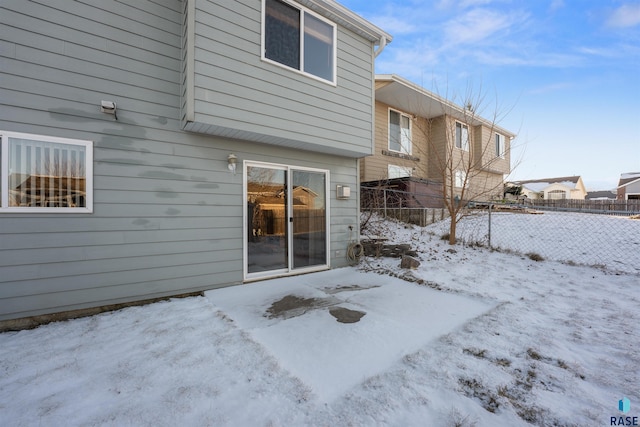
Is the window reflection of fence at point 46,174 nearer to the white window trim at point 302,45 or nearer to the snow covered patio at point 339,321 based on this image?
the snow covered patio at point 339,321

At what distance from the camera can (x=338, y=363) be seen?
213 cm

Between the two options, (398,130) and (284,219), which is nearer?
(284,219)

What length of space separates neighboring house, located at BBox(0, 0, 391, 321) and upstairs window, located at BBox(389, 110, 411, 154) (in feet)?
18.7

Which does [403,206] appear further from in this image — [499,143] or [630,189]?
[630,189]

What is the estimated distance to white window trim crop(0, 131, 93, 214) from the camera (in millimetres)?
2842

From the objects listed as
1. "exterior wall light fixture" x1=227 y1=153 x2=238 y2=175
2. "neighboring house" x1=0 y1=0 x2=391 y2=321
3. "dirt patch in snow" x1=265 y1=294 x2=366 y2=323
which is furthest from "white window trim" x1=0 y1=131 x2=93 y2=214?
"dirt patch in snow" x1=265 y1=294 x2=366 y2=323

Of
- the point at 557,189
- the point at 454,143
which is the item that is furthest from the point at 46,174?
the point at 557,189

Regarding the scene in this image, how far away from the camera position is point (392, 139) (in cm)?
1050

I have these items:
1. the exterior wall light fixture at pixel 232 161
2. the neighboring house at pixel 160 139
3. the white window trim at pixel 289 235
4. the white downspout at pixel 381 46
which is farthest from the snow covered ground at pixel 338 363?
the white downspout at pixel 381 46

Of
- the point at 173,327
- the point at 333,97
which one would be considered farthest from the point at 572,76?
the point at 173,327

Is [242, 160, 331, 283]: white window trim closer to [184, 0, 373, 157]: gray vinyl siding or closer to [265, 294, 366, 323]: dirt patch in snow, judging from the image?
[184, 0, 373, 157]: gray vinyl siding

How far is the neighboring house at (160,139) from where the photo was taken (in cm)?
296

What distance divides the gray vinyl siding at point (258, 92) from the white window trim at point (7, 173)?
1.24 m

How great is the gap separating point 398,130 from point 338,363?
1017 cm
